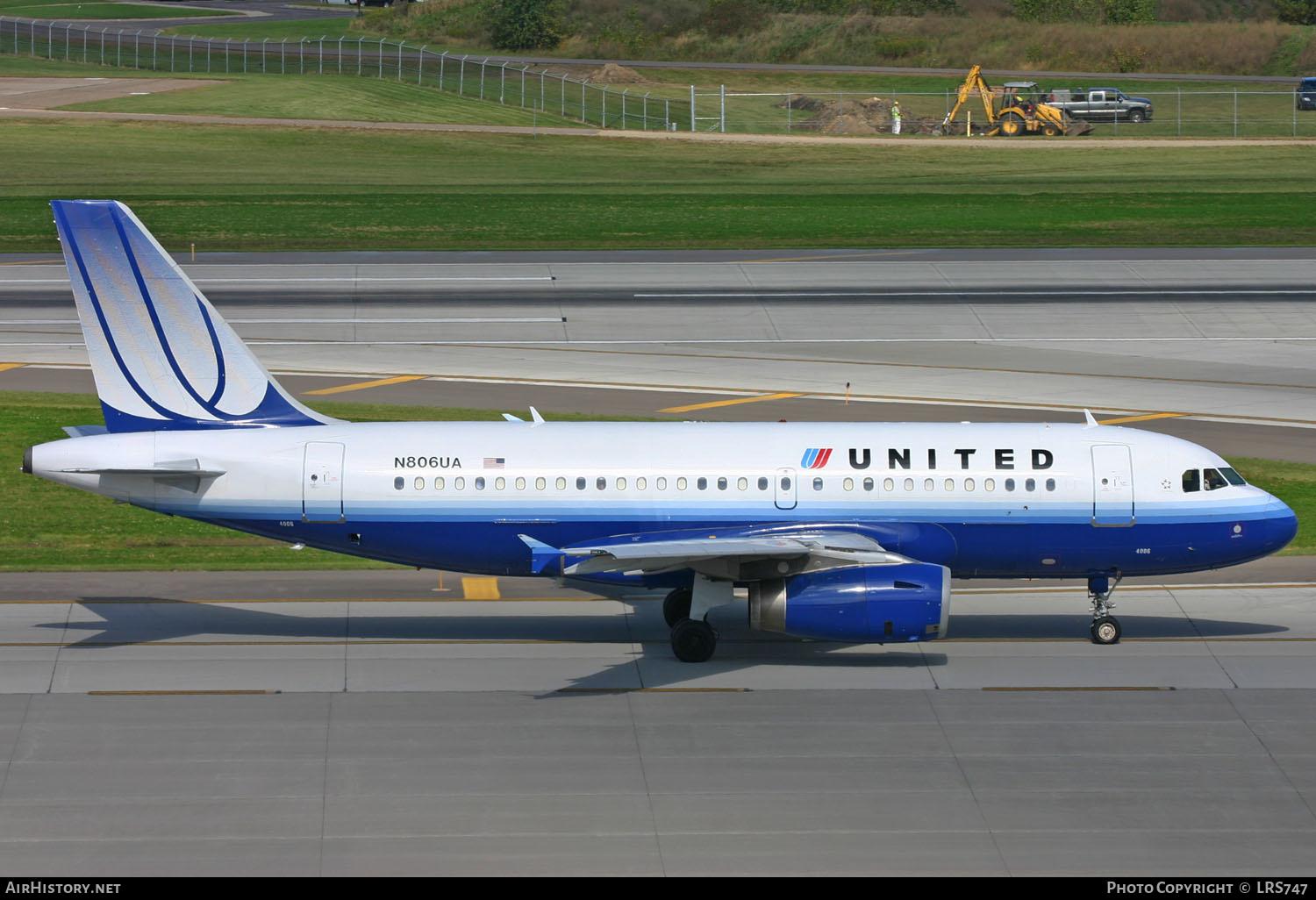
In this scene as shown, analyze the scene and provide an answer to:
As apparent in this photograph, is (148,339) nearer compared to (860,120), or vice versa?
(148,339)

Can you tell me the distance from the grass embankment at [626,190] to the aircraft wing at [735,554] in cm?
4788

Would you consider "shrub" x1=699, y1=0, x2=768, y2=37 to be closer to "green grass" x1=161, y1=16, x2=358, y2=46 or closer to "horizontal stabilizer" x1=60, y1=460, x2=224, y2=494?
"green grass" x1=161, y1=16, x2=358, y2=46

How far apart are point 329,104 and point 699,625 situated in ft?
295

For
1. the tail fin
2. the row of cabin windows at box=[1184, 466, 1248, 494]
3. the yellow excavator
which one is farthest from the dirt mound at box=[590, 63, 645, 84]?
the row of cabin windows at box=[1184, 466, 1248, 494]

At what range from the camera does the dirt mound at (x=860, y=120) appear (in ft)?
367

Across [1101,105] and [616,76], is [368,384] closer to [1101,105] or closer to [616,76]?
[1101,105]

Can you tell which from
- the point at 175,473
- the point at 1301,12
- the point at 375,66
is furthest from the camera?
the point at 1301,12

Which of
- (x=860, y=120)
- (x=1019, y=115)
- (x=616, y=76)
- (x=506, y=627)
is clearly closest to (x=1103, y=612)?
(x=506, y=627)

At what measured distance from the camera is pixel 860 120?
369 ft

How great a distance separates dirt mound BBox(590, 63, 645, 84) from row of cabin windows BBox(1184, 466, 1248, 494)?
336 feet

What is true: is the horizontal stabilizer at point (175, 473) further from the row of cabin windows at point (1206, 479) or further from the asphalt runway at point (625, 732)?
the row of cabin windows at point (1206, 479)

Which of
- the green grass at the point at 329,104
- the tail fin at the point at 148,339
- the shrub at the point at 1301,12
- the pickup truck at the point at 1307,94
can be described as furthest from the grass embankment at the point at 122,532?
the shrub at the point at 1301,12

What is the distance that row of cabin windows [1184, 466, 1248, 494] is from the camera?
29.2 m

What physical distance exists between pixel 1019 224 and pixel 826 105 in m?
39.1
